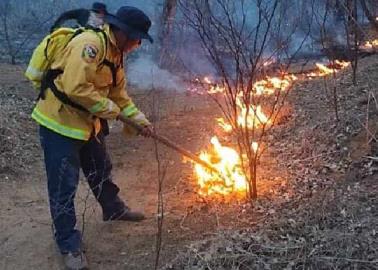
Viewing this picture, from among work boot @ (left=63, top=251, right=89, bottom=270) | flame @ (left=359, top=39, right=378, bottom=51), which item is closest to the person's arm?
work boot @ (left=63, top=251, right=89, bottom=270)

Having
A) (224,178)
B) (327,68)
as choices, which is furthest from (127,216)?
(327,68)

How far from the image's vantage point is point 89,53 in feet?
13.9

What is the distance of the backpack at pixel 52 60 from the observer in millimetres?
4434

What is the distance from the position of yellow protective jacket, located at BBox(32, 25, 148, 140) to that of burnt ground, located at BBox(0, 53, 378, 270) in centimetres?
64

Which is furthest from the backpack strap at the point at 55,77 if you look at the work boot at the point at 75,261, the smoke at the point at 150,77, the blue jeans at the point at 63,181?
the smoke at the point at 150,77

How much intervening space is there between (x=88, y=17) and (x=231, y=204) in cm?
194

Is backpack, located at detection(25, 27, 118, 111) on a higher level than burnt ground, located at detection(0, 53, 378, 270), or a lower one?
higher

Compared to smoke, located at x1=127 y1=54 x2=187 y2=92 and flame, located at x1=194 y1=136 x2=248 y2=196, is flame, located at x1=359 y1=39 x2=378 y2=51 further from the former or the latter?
flame, located at x1=194 y1=136 x2=248 y2=196

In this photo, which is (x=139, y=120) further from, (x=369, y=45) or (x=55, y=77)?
(x=369, y=45)

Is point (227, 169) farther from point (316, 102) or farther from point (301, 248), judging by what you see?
point (316, 102)

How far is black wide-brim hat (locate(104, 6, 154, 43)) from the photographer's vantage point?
14.4 feet

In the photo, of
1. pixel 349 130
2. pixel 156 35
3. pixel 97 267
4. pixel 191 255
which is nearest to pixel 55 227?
pixel 97 267

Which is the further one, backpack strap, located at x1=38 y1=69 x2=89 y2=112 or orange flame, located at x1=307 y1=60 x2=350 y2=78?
orange flame, located at x1=307 y1=60 x2=350 y2=78

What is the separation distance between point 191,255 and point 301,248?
2.38 feet
